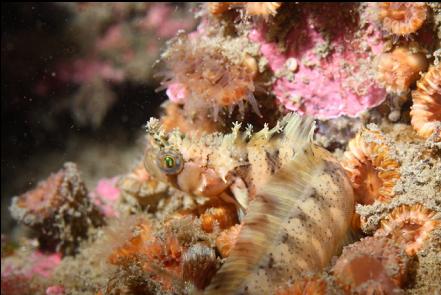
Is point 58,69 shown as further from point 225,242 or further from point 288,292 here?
point 288,292

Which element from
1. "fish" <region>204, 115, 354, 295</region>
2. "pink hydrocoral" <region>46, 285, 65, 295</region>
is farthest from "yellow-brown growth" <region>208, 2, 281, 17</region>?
"pink hydrocoral" <region>46, 285, 65, 295</region>

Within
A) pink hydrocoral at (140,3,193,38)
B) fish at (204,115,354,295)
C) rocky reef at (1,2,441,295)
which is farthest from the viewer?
pink hydrocoral at (140,3,193,38)

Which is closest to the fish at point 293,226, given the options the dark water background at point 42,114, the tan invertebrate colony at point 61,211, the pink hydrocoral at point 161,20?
the dark water background at point 42,114

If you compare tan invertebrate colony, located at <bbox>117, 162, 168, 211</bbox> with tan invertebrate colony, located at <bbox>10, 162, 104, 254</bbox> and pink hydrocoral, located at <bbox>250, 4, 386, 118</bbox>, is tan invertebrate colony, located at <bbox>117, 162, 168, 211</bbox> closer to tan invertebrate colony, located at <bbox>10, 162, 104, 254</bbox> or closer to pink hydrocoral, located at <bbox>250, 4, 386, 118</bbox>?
tan invertebrate colony, located at <bbox>10, 162, 104, 254</bbox>

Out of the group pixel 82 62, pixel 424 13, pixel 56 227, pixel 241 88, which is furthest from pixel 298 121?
pixel 82 62

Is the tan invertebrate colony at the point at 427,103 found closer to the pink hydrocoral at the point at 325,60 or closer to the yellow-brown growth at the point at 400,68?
the yellow-brown growth at the point at 400,68
